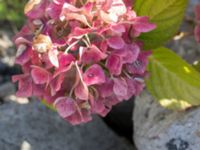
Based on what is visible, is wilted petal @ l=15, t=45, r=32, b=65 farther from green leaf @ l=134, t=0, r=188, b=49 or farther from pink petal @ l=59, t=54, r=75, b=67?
green leaf @ l=134, t=0, r=188, b=49

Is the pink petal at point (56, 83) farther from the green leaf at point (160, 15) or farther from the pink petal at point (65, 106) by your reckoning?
the green leaf at point (160, 15)

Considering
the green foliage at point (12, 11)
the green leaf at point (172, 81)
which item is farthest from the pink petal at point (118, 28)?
the green foliage at point (12, 11)

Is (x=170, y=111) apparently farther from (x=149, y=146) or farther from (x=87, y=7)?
(x=87, y=7)

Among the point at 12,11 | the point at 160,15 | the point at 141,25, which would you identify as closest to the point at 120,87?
the point at 141,25

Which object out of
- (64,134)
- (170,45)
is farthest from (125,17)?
(170,45)

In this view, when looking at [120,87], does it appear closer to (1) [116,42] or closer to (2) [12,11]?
(1) [116,42]

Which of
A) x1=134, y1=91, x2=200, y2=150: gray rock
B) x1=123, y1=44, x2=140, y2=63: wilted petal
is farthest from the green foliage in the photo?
x1=123, y1=44, x2=140, y2=63: wilted petal

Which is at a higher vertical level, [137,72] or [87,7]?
[87,7]
